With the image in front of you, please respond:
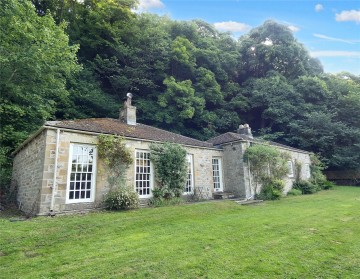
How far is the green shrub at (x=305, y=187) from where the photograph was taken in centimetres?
1828

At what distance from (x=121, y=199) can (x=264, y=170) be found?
1071 centimetres

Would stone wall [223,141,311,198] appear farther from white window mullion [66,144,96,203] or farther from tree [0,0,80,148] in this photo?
tree [0,0,80,148]

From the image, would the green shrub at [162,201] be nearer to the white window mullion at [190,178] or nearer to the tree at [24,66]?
the white window mullion at [190,178]

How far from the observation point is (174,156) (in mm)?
12055

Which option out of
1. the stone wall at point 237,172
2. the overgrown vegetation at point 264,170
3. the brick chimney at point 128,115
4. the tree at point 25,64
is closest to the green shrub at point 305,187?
the overgrown vegetation at point 264,170

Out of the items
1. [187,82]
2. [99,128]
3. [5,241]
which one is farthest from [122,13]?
[5,241]

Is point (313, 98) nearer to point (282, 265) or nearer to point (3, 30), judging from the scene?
point (282, 265)

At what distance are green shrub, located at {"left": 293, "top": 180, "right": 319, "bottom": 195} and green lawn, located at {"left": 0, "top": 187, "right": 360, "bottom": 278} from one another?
34.4ft

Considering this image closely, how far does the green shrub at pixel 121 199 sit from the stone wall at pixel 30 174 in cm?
261

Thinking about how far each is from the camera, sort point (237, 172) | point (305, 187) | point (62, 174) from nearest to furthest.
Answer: point (62, 174)
point (237, 172)
point (305, 187)

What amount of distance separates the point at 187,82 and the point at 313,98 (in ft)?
56.8

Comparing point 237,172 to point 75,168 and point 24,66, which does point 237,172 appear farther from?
point 24,66

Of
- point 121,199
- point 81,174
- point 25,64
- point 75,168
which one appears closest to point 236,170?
point 121,199

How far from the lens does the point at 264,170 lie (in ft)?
51.7
